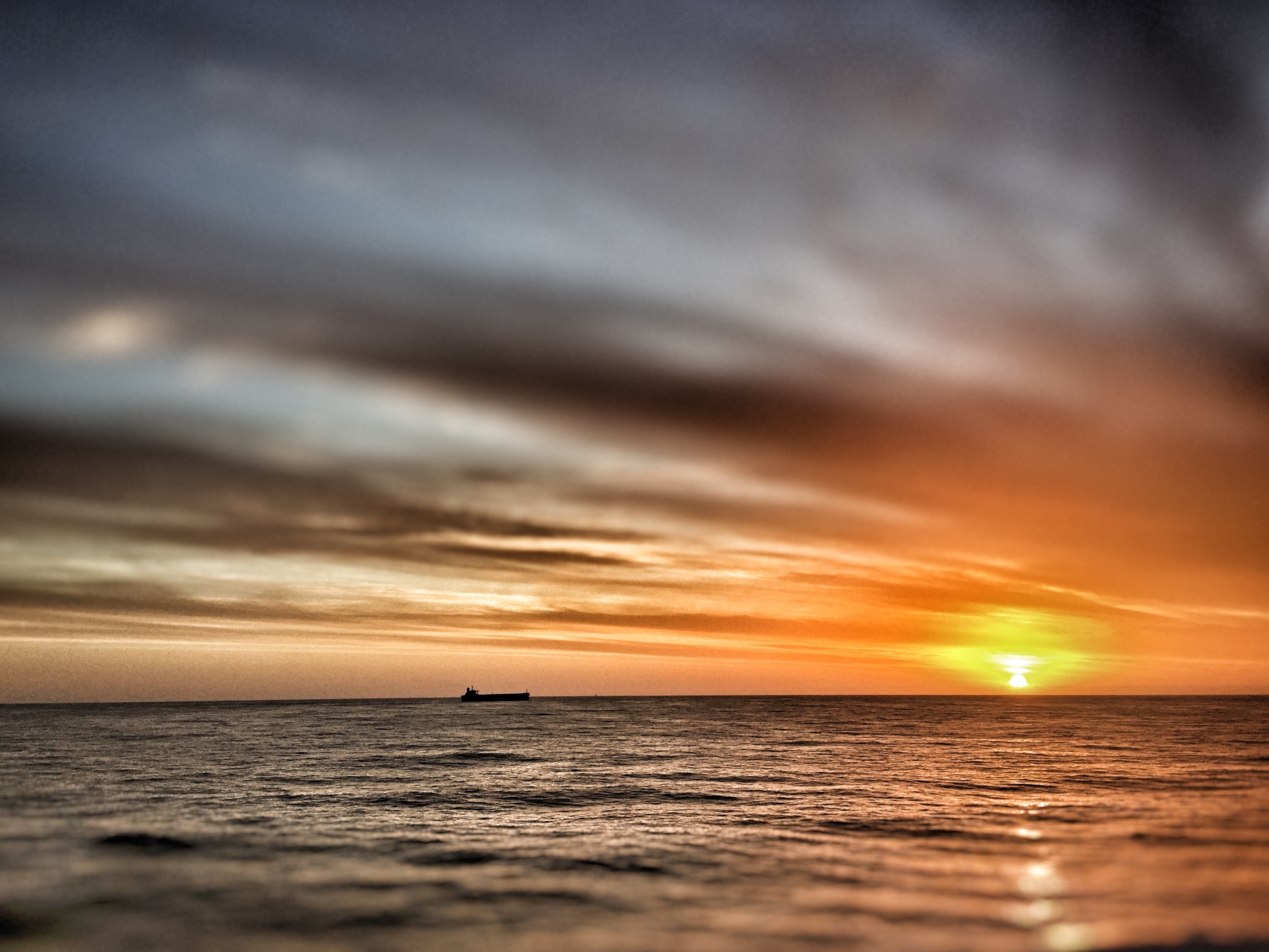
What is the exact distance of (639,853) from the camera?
92.5 ft

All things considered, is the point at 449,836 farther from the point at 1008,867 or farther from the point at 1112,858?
the point at 1112,858

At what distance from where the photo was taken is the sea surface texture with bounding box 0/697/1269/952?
18.4m

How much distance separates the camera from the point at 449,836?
3184cm

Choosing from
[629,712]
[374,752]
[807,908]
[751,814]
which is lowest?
[629,712]

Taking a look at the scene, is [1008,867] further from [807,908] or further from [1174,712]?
[1174,712]

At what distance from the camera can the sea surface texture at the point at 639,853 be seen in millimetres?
18375

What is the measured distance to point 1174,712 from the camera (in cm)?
15538

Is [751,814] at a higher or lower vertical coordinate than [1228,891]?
lower

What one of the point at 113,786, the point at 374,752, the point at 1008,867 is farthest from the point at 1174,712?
the point at 113,786

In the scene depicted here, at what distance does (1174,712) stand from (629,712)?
114479 mm

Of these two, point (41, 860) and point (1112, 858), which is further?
point (41, 860)

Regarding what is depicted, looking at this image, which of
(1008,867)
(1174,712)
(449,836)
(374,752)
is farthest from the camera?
(1174,712)

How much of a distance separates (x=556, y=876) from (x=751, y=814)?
14.5 m

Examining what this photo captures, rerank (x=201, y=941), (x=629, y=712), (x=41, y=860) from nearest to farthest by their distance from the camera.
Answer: (x=201, y=941)
(x=41, y=860)
(x=629, y=712)
